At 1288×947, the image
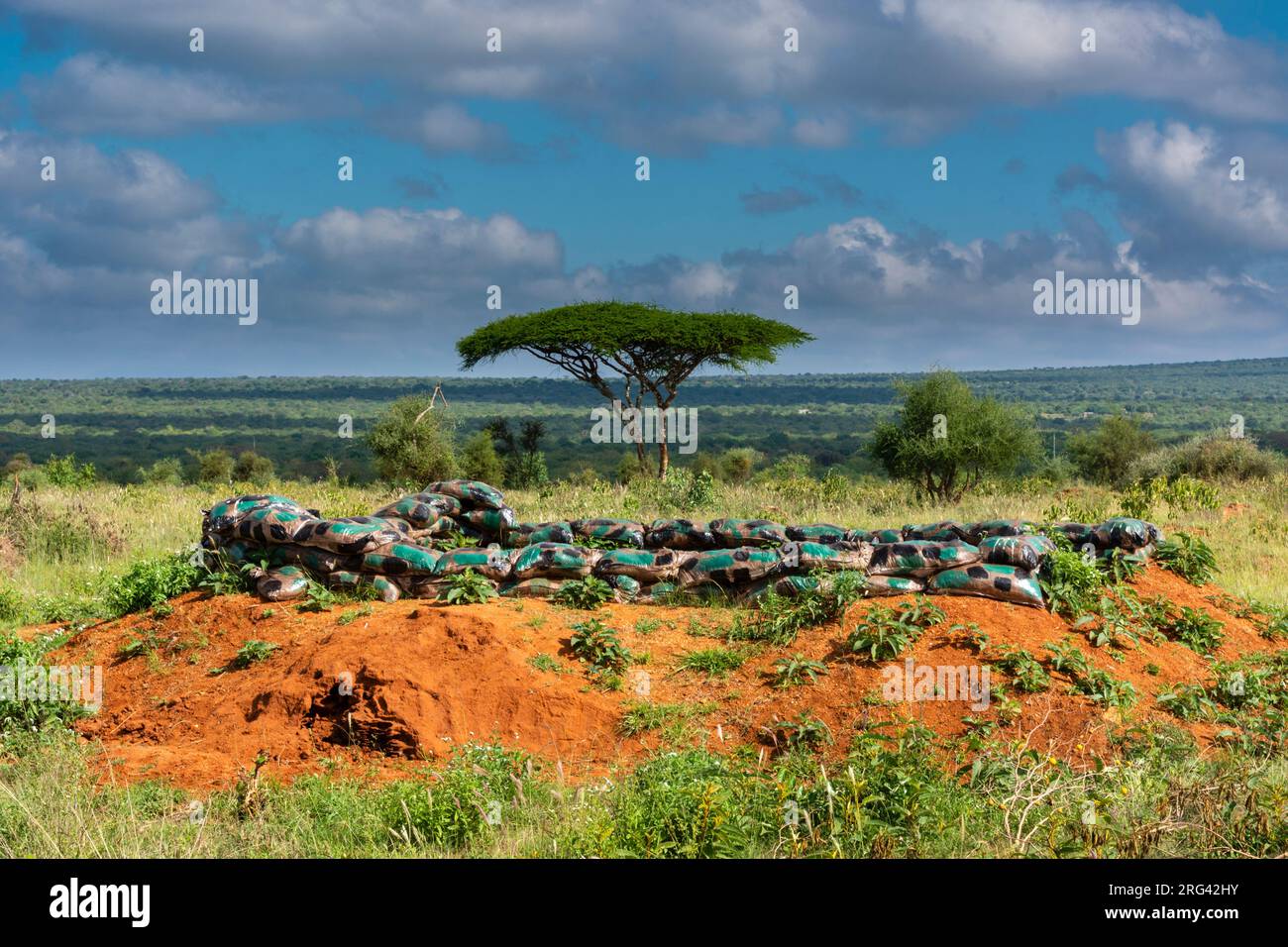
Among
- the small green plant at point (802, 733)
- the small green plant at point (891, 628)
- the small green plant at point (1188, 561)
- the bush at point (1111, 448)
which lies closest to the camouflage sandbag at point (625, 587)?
the small green plant at point (891, 628)

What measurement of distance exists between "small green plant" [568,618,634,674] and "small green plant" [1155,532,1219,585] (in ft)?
14.9

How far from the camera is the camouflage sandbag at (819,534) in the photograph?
9148 millimetres

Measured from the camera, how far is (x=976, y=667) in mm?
→ 7305

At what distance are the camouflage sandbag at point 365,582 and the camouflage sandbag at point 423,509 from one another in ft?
3.57

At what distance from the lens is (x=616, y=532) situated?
9.80m

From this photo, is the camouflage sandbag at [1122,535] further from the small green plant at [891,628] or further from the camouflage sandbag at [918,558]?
the small green plant at [891,628]

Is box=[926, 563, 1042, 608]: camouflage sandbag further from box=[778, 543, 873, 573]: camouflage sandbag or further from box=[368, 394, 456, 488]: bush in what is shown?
box=[368, 394, 456, 488]: bush

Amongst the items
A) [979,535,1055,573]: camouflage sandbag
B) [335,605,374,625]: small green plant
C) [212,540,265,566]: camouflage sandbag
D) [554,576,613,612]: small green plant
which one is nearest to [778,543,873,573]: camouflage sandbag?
[979,535,1055,573]: camouflage sandbag

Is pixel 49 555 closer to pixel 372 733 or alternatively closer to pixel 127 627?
pixel 127 627

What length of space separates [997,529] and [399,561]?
15.2ft

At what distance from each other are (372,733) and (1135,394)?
112566mm

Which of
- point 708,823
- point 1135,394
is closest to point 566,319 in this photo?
point 708,823

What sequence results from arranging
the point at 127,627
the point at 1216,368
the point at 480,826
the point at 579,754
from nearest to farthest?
the point at 480,826
the point at 579,754
the point at 127,627
the point at 1216,368

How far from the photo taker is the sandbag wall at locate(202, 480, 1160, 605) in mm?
8195
